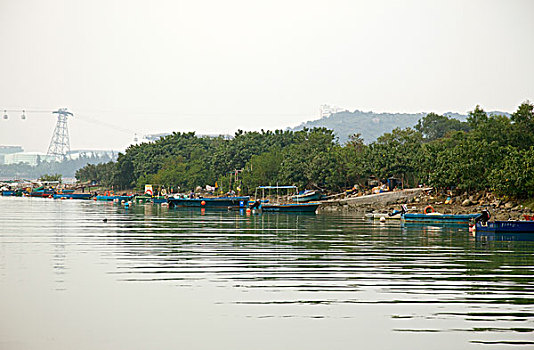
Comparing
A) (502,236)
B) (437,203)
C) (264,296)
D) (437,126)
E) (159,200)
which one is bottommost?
(264,296)

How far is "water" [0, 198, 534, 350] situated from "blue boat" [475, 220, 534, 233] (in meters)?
10.1

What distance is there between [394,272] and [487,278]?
3552 millimetres

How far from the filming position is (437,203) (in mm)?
83312

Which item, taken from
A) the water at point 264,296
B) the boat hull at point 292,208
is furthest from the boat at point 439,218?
the boat hull at point 292,208

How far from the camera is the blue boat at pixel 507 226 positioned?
45.8 meters

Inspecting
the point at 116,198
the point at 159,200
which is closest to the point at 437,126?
the point at 159,200

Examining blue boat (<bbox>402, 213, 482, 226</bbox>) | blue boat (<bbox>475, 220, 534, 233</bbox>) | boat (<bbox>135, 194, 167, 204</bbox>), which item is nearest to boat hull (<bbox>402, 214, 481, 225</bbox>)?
blue boat (<bbox>402, 213, 482, 226</bbox>)

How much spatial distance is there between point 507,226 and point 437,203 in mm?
37060

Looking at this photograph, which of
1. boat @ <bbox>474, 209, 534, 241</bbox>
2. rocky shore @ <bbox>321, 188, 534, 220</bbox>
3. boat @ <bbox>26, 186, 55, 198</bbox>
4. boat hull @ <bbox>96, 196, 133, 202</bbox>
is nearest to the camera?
boat @ <bbox>474, 209, 534, 241</bbox>

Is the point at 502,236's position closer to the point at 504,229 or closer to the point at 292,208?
the point at 504,229

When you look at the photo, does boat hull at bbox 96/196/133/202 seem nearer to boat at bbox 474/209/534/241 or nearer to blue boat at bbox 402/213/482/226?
blue boat at bbox 402/213/482/226

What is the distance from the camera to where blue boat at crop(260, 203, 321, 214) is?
89.2 meters

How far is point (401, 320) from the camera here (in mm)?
17938

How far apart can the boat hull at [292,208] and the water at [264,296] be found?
50.8 metres
